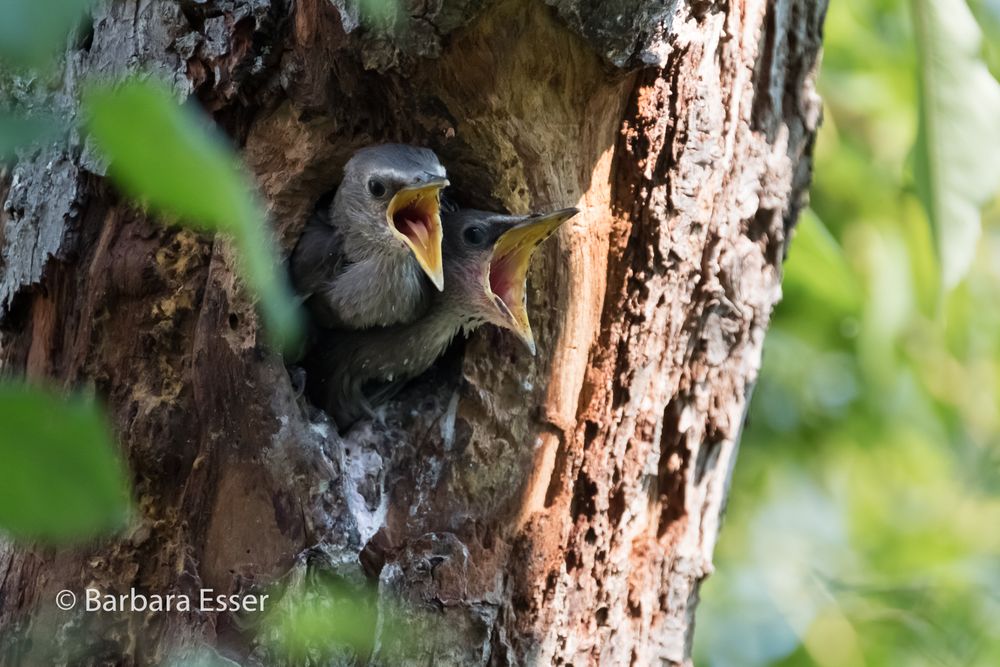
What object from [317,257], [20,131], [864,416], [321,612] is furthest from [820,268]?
[20,131]

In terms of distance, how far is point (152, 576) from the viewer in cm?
204

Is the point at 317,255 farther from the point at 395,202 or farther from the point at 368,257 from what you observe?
the point at 395,202

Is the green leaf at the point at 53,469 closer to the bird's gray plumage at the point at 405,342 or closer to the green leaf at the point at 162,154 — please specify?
the green leaf at the point at 162,154

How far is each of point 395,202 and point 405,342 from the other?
0.45 m

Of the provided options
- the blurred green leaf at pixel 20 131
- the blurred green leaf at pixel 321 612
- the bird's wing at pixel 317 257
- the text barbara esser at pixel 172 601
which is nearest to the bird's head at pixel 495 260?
the bird's wing at pixel 317 257

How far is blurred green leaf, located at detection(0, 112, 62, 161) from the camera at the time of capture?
604mm

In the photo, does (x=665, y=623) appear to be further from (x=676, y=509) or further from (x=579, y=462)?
(x=579, y=462)

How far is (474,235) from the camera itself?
259 centimetres

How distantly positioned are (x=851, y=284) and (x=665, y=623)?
138cm

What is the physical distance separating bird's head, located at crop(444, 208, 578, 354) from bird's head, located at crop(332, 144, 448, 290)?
8cm

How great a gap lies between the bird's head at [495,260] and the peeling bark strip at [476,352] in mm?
56

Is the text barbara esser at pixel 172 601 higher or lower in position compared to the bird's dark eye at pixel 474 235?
lower

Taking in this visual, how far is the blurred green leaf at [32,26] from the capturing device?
1.91ft

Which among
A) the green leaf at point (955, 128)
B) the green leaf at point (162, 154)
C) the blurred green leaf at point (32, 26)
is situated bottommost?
the green leaf at point (162, 154)
